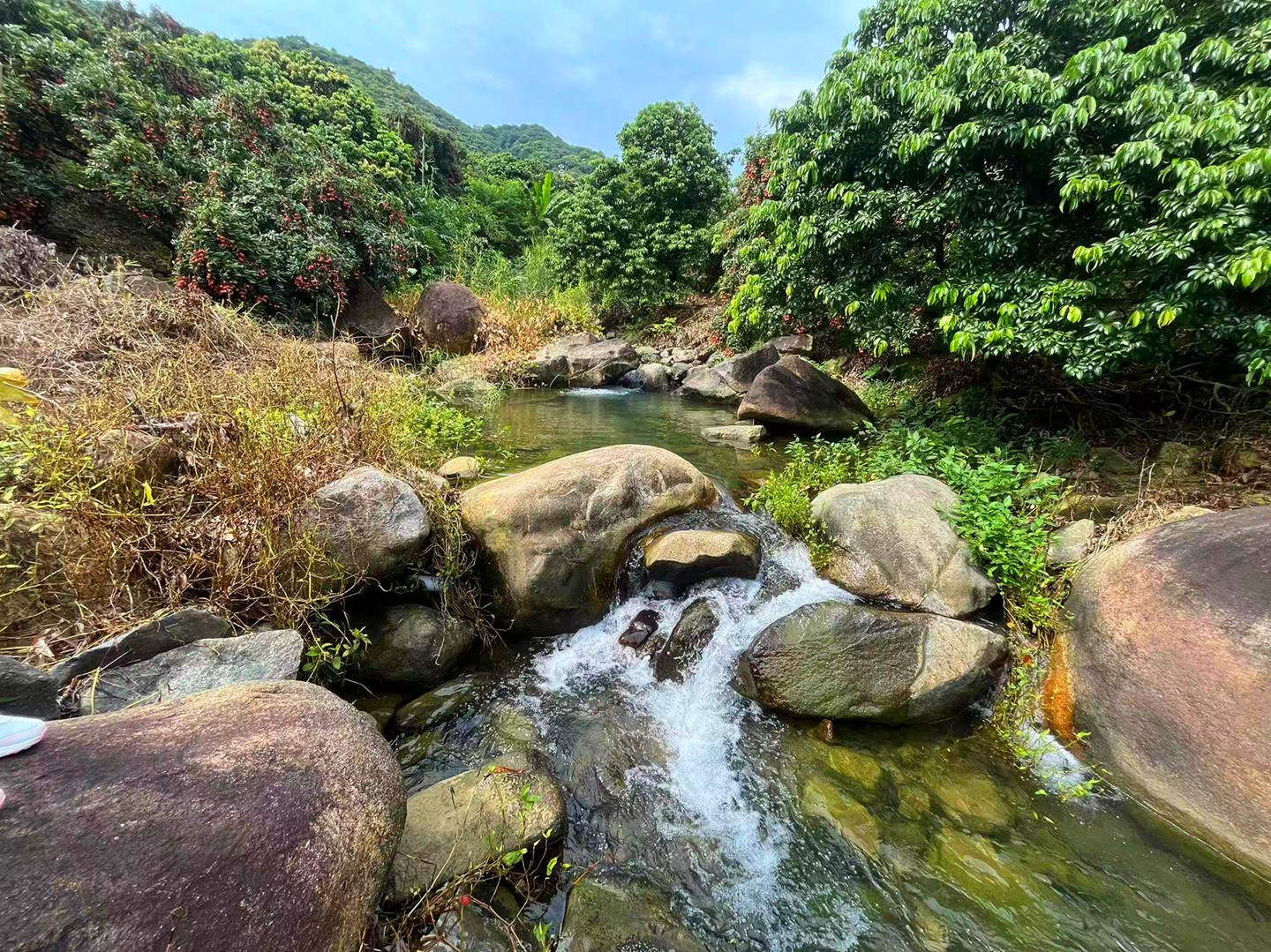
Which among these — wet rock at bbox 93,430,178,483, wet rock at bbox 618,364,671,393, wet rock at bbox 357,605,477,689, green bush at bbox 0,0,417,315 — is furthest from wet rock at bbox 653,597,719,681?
wet rock at bbox 618,364,671,393

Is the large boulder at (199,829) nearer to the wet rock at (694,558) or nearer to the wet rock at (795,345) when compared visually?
the wet rock at (694,558)

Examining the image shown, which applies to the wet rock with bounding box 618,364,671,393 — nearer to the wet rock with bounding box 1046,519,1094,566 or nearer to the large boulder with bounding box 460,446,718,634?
the large boulder with bounding box 460,446,718,634

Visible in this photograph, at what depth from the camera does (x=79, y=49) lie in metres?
8.31

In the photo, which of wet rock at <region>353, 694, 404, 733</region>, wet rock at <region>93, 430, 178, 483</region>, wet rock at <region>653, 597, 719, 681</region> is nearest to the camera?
wet rock at <region>93, 430, 178, 483</region>

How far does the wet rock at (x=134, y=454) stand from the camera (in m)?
2.64

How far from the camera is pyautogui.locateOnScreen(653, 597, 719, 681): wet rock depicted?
3.77m

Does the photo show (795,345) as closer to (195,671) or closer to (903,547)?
(903,547)

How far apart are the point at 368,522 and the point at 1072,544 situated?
5.04m

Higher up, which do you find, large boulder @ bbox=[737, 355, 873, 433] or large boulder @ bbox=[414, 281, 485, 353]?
large boulder @ bbox=[414, 281, 485, 353]

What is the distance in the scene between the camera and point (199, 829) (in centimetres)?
146

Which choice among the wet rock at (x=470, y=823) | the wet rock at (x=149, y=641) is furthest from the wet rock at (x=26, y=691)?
the wet rock at (x=470, y=823)

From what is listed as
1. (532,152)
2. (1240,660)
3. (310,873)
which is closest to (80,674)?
(310,873)

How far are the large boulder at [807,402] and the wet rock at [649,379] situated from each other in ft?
18.9

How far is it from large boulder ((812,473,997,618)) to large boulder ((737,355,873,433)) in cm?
334
